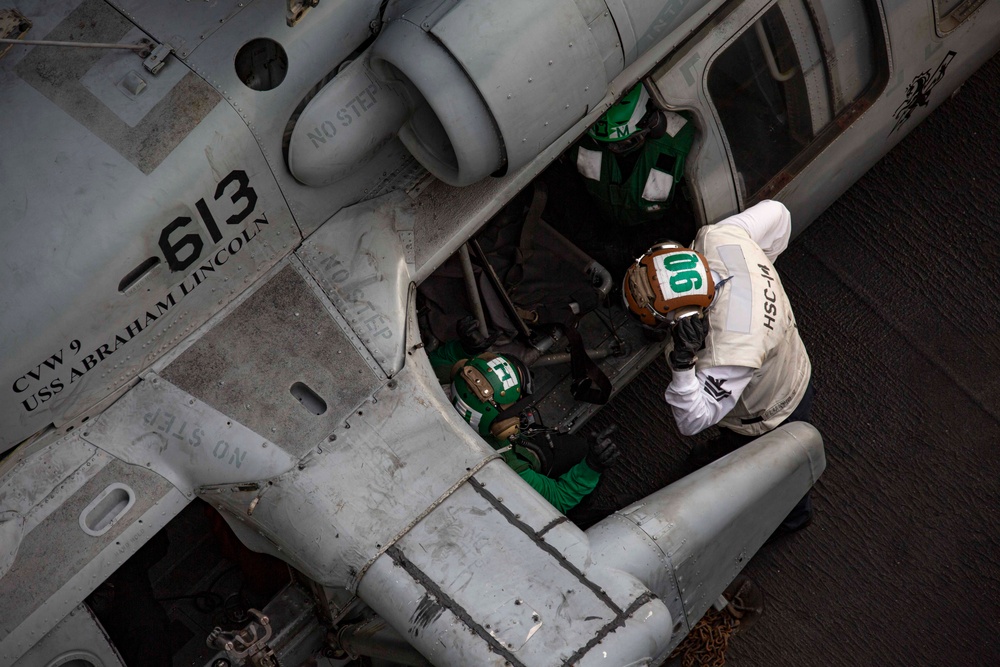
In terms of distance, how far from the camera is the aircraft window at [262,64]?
3523mm

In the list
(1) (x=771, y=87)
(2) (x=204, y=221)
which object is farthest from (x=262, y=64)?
(1) (x=771, y=87)

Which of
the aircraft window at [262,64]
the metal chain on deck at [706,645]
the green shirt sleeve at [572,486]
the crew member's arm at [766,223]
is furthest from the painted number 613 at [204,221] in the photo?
the metal chain on deck at [706,645]

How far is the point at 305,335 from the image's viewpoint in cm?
372

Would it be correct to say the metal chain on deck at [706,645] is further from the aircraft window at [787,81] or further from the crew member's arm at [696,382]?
the aircraft window at [787,81]

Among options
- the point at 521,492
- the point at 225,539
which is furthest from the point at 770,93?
the point at 225,539

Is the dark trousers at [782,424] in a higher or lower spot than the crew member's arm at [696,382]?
lower

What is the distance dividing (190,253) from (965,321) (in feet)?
13.7

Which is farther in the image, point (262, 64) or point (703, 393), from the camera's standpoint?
point (703, 393)

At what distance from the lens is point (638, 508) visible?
3.63 metres

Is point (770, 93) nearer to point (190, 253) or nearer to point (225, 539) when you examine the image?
point (190, 253)

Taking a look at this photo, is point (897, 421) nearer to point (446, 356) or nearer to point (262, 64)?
point (446, 356)

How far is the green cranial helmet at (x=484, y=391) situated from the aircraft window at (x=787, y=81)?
146 centimetres

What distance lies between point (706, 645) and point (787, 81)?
290cm

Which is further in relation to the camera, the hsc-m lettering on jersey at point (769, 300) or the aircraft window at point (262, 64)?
the hsc-m lettering on jersey at point (769, 300)
